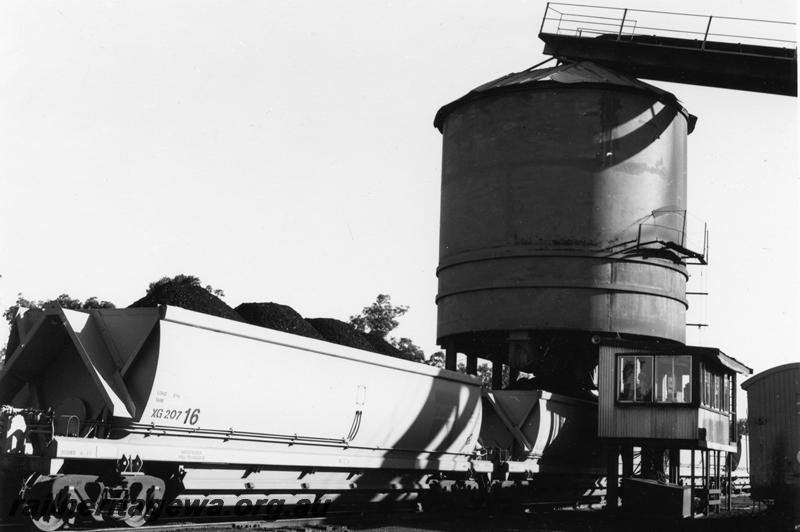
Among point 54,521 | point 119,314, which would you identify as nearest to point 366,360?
point 119,314

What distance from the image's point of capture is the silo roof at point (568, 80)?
25.6m

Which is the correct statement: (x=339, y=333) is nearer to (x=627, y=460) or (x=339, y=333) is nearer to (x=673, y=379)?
(x=673, y=379)

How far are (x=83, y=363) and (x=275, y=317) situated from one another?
6891mm

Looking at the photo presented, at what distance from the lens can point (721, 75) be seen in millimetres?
25391

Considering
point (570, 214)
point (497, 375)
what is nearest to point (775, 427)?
point (570, 214)

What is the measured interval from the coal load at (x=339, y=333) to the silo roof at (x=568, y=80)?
359 inches

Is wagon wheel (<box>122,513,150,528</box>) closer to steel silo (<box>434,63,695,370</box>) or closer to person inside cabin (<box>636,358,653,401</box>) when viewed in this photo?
person inside cabin (<box>636,358,653,401</box>)

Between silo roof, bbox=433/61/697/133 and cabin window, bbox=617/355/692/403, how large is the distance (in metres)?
8.40

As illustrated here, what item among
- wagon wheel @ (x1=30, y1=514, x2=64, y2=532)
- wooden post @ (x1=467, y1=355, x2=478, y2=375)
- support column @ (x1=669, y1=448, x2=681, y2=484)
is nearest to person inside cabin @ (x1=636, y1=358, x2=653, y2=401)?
support column @ (x1=669, y1=448, x2=681, y2=484)

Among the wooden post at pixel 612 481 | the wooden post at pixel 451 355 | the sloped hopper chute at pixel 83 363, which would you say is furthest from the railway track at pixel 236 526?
the wooden post at pixel 451 355

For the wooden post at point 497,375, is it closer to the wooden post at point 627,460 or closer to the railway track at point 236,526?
the wooden post at point 627,460

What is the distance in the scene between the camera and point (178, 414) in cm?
1197

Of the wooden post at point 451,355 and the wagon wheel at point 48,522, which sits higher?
the wooden post at point 451,355

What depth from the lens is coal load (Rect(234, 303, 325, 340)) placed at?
61.9 feet
